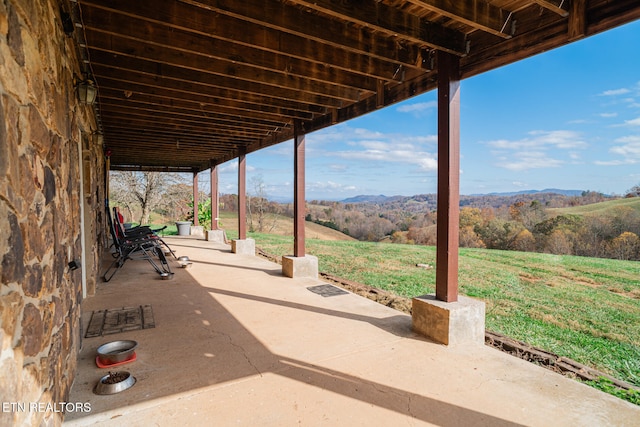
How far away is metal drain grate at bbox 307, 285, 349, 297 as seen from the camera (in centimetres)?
424

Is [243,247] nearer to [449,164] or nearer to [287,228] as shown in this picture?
[449,164]

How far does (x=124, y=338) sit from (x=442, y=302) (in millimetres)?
2786

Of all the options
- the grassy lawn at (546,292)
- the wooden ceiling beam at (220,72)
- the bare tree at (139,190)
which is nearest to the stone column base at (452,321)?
the grassy lawn at (546,292)

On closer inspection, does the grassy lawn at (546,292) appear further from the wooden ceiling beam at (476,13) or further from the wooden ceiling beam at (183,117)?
the wooden ceiling beam at (183,117)

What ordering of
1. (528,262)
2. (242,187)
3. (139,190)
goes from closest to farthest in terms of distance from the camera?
(242,187) → (528,262) → (139,190)

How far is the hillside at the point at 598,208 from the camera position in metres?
12.2

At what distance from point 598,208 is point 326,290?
47.6 ft

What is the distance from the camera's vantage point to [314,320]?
128 inches

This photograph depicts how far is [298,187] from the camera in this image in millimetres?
5234

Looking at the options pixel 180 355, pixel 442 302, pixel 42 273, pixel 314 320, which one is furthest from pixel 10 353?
pixel 442 302

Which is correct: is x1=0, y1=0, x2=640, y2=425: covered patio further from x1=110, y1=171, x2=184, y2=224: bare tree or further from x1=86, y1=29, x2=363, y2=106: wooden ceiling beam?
x1=110, y1=171, x2=184, y2=224: bare tree

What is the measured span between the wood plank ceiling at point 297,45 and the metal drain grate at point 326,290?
2.33 m

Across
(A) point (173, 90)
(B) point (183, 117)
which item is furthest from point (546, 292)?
(B) point (183, 117)

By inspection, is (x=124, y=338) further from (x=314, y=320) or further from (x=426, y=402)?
(x=426, y=402)
